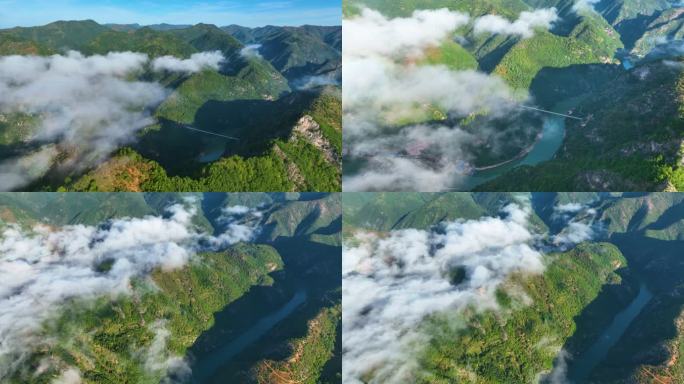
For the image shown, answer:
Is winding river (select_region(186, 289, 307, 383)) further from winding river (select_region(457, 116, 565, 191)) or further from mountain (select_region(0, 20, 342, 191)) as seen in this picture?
winding river (select_region(457, 116, 565, 191))

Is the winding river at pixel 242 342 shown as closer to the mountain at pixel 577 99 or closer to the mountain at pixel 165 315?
the mountain at pixel 165 315

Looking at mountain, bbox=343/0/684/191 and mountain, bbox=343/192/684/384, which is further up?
mountain, bbox=343/0/684/191

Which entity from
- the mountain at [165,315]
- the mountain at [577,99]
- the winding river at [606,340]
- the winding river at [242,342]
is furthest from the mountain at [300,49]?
the winding river at [606,340]

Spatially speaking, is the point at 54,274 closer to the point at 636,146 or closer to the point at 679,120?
the point at 636,146

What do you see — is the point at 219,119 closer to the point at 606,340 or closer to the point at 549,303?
the point at 549,303

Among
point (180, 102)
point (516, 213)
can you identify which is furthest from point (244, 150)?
point (180, 102)

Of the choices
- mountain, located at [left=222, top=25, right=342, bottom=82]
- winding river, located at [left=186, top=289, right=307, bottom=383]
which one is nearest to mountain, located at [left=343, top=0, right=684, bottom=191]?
winding river, located at [left=186, top=289, right=307, bottom=383]

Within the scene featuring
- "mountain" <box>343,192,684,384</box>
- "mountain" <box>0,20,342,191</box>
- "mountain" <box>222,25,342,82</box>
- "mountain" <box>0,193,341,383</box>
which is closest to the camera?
"mountain" <box>0,20,342,191</box>

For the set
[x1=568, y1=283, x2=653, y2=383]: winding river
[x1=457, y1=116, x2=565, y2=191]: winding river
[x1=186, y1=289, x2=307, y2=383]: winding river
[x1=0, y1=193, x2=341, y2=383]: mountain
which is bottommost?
[x1=568, y1=283, x2=653, y2=383]: winding river
